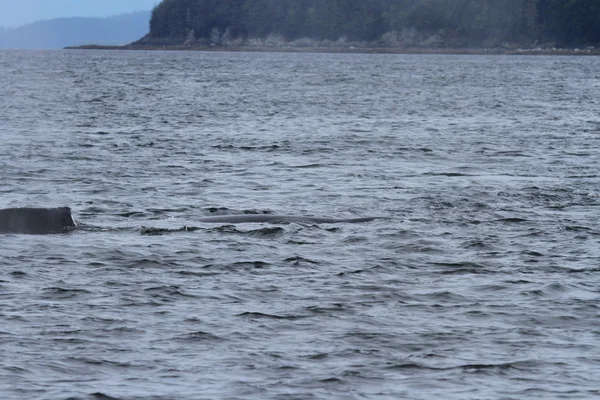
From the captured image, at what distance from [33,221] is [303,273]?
5.18 m

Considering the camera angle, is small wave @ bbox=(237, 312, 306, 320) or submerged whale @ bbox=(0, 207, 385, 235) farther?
submerged whale @ bbox=(0, 207, 385, 235)

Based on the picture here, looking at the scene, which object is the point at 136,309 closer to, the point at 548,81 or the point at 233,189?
the point at 233,189

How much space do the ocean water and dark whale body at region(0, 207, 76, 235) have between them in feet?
1.05

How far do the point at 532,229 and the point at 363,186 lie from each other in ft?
Answer: 20.8

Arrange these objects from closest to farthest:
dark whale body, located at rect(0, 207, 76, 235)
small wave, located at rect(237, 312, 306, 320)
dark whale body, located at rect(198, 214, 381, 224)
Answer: small wave, located at rect(237, 312, 306, 320)
dark whale body, located at rect(0, 207, 76, 235)
dark whale body, located at rect(198, 214, 381, 224)

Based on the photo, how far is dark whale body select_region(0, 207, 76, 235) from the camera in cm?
1748

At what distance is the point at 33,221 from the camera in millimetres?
17594

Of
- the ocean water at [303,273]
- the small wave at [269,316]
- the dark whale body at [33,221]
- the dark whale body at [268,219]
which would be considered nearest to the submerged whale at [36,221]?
the dark whale body at [33,221]

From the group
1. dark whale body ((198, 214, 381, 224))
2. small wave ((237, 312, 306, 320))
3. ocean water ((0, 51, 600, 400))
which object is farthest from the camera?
dark whale body ((198, 214, 381, 224))

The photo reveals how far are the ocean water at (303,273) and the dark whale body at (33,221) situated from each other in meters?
0.32

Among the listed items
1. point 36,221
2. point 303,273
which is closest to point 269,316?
point 303,273

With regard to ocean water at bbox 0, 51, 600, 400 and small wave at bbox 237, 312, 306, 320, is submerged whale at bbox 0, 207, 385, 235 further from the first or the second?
small wave at bbox 237, 312, 306, 320

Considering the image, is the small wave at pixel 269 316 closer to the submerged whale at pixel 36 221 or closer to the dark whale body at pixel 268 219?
the submerged whale at pixel 36 221


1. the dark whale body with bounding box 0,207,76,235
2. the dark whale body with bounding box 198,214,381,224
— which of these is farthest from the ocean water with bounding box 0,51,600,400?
the dark whale body with bounding box 198,214,381,224
